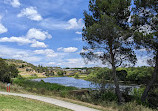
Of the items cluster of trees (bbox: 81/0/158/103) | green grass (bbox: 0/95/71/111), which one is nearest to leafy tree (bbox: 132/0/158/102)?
cluster of trees (bbox: 81/0/158/103)

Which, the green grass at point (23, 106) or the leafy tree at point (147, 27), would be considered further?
the leafy tree at point (147, 27)

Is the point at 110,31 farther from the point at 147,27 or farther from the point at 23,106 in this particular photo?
the point at 23,106

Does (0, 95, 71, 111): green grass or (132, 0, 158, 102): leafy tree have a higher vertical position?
(132, 0, 158, 102): leafy tree

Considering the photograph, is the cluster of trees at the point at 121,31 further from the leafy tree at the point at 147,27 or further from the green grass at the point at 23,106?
the green grass at the point at 23,106

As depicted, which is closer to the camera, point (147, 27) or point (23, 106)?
point (23, 106)

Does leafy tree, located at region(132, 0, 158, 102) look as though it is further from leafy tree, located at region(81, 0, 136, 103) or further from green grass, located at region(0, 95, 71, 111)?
green grass, located at region(0, 95, 71, 111)

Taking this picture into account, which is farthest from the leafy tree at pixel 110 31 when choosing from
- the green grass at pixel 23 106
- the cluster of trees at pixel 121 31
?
the green grass at pixel 23 106

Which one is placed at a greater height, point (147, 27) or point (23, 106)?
point (147, 27)

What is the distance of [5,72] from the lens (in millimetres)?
37094

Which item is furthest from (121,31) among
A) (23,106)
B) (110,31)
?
(23,106)

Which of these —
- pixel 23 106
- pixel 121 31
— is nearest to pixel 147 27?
pixel 121 31

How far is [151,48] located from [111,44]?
384cm

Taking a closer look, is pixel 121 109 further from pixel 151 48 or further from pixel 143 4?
pixel 143 4

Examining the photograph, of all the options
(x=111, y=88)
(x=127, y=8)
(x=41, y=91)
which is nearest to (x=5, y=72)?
(x=41, y=91)
